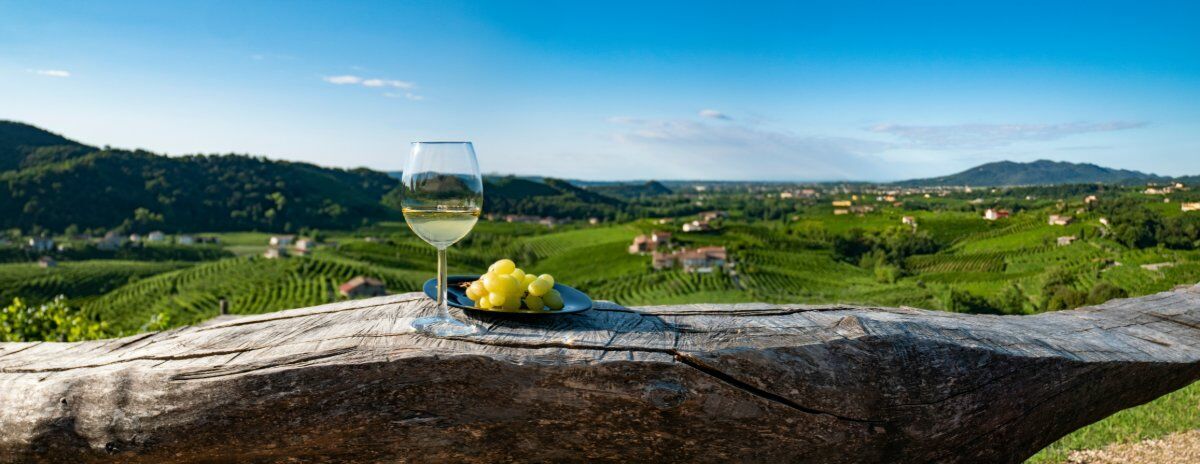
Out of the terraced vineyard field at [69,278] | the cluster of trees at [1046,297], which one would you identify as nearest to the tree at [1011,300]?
the cluster of trees at [1046,297]

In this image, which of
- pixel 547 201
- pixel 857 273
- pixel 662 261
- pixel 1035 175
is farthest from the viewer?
pixel 547 201

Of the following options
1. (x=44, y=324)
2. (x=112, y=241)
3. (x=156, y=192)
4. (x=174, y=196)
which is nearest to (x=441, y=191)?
(x=44, y=324)

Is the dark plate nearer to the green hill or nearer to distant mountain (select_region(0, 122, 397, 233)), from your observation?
the green hill

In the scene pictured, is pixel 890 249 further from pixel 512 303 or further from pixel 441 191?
pixel 441 191

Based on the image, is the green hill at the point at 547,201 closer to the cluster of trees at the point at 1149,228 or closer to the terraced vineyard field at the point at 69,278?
the terraced vineyard field at the point at 69,278

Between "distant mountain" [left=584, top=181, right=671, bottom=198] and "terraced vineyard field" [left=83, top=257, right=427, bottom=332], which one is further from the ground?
"distant mountain" [left=584, top=181, right=671, bottom=198]

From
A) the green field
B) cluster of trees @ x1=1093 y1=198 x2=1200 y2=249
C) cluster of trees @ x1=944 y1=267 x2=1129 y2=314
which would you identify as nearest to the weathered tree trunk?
the green field
